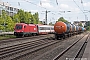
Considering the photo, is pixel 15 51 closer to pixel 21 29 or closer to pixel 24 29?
pixel 21 29

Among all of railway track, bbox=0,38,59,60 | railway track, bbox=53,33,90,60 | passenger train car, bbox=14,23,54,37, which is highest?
passenger train car, bbox=14,23,54,37

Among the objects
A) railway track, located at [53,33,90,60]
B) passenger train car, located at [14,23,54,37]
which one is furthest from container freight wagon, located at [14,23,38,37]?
railway track, located at [53,33,90,60]

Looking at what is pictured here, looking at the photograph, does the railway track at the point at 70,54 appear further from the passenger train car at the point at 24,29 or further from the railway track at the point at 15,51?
the passenger train car at the point at 24,29

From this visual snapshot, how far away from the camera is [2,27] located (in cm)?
6009

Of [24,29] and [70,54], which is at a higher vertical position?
[24,29]

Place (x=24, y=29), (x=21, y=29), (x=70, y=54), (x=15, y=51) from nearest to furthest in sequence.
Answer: (x=70, y=54), (x=15, y=51), (x=21, y=29), (x=24, y=29)

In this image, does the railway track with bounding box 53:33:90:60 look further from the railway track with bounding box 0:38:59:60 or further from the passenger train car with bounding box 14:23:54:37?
the passenger train car with bounding box 14:23:54:37

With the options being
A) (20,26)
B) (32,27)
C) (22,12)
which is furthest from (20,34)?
(22,12)

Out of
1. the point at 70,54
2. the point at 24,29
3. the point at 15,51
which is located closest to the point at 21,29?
the point at 24,29

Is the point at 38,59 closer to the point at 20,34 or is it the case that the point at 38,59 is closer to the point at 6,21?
the point at 20,34

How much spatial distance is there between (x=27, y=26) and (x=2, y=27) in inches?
789

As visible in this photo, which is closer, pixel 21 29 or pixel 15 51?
pixel 15 51

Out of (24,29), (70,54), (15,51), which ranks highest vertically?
(24,29)

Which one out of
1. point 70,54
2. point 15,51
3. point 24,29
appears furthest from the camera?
point 24,29
